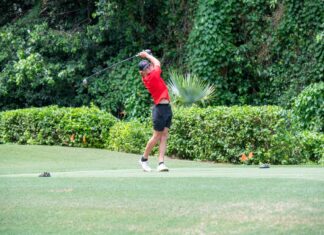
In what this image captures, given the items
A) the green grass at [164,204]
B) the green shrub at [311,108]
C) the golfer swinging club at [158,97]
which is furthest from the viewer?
the green shrub at [311,108]

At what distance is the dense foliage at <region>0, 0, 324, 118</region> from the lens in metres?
22.4

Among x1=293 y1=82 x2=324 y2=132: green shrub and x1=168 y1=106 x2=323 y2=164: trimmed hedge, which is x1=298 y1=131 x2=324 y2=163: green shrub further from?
x1=293 y1=82 x2=324 y2=132: green shrub

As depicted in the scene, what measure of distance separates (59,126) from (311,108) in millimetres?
6805

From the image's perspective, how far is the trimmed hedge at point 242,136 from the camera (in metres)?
16.0

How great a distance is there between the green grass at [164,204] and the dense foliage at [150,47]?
12.0 meters

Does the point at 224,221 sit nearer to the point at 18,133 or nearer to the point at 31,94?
the point at 18,133

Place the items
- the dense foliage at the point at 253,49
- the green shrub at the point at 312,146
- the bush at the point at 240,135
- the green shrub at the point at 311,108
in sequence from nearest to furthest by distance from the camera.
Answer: the bush at the point at 240,135 → the green shrub at the point at 312,146 → the green shrub at the point at 311,108 → the dense foliage at the point at 253,49

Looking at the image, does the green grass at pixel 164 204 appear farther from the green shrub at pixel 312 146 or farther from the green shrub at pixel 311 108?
the green shrub at pixel 311 108

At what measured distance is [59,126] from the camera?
20891mm

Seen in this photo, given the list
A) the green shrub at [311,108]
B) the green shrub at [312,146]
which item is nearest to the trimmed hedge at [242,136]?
the green shrub at [312,146]

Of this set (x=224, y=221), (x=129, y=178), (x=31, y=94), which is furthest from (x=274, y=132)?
(x=31, y=94)

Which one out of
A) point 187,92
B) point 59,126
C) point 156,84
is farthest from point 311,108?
point 156,84

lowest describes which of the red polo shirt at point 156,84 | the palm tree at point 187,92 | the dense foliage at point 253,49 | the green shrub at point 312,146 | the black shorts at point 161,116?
the green shrub at point 312,146

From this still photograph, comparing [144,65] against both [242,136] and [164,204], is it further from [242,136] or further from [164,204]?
[164,204]
